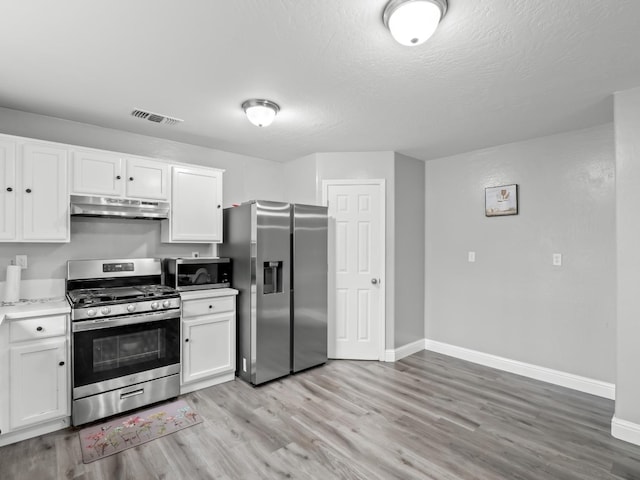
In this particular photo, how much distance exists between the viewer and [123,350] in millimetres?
2750

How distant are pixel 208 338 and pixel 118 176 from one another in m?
1.70

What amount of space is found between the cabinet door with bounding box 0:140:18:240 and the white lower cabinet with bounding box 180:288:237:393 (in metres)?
1.39

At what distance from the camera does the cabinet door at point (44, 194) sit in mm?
2609

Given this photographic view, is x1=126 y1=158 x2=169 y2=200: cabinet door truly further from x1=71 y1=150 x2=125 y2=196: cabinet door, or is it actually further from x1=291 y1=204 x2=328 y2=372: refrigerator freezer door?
x1=291 y1=204 x2=328 y2=372: refrigerator freezer door

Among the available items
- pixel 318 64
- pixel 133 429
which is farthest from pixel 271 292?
pixel 318 64

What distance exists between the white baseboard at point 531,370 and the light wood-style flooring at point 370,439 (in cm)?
11

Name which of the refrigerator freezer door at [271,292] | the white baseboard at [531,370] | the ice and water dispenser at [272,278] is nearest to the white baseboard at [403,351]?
the white baseboard at [531,370]

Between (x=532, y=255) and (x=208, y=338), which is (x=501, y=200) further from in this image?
(x=208, y=338)

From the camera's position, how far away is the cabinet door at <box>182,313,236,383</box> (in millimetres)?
3104

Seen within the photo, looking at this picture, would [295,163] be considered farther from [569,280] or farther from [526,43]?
[569,280]

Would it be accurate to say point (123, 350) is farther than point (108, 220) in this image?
No

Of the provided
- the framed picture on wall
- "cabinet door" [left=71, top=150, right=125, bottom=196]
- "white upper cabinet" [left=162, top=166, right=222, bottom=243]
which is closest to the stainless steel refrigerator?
"white upper cabinet" [left=162, top=166, right=222, bottom=243]

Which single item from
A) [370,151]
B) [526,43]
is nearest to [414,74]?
[526,43]

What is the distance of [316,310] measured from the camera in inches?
150
